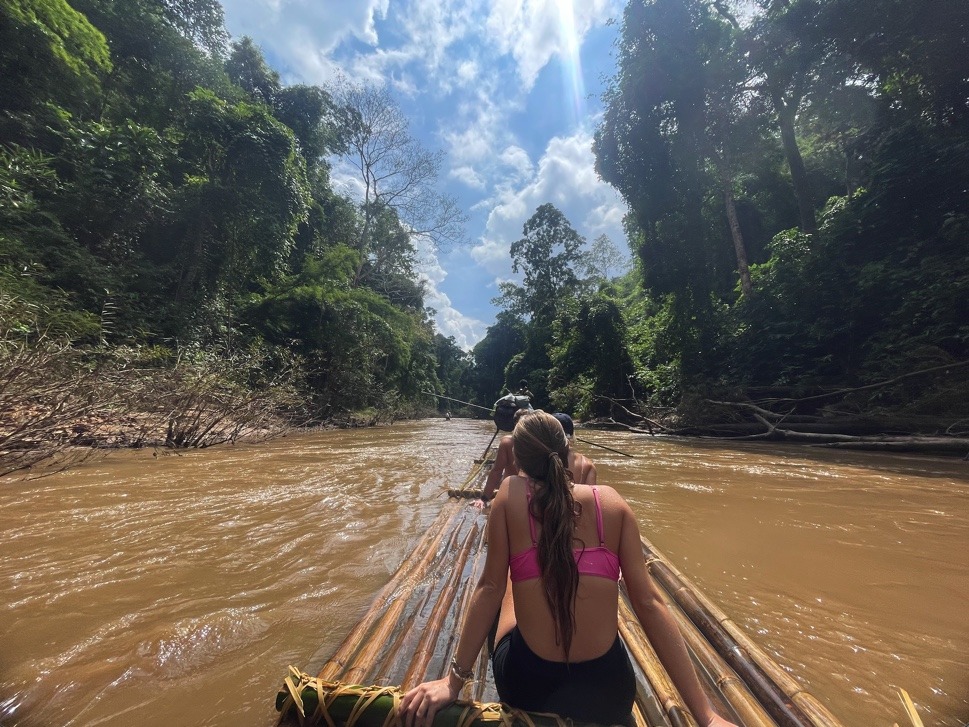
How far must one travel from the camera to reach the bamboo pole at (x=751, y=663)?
4.37 feet

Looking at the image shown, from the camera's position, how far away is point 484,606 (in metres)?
1.25

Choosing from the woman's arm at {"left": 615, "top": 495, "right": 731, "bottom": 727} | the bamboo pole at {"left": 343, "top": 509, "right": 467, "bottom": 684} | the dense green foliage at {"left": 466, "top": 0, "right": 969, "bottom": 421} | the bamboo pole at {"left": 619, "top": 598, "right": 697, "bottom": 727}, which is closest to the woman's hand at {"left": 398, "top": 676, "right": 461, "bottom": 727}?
the woman's arm at {"left": 615, "top": 495, "right": 731, "bottom": 727}

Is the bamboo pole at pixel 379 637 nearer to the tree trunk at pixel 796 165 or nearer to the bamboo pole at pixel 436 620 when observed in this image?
the bamboo pole at pixel 436 620

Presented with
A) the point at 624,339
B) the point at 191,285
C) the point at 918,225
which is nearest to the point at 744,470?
the point at 918,225

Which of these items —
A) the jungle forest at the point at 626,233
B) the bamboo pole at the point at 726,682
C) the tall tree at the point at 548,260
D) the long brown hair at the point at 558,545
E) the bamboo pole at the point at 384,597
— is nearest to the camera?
the long brown hair at the point at 558,545

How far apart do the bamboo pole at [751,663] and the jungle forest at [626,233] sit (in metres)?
6.01

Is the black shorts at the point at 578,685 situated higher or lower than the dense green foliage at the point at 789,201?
lower

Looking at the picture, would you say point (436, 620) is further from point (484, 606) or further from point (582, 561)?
point (582, 561)

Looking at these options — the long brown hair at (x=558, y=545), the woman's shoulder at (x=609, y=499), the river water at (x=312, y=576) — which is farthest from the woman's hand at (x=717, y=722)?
the river water at (x=312, y=576)

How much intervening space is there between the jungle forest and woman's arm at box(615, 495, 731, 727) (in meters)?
5.78

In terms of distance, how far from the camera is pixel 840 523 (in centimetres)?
371

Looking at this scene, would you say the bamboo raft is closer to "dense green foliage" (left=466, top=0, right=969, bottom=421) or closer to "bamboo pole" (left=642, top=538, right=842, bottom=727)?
"bamboo pole" (left=642, top=538, right=842, bottom=727)

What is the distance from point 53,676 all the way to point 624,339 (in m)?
17.8

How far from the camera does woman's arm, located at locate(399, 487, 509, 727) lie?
3.70 feet
